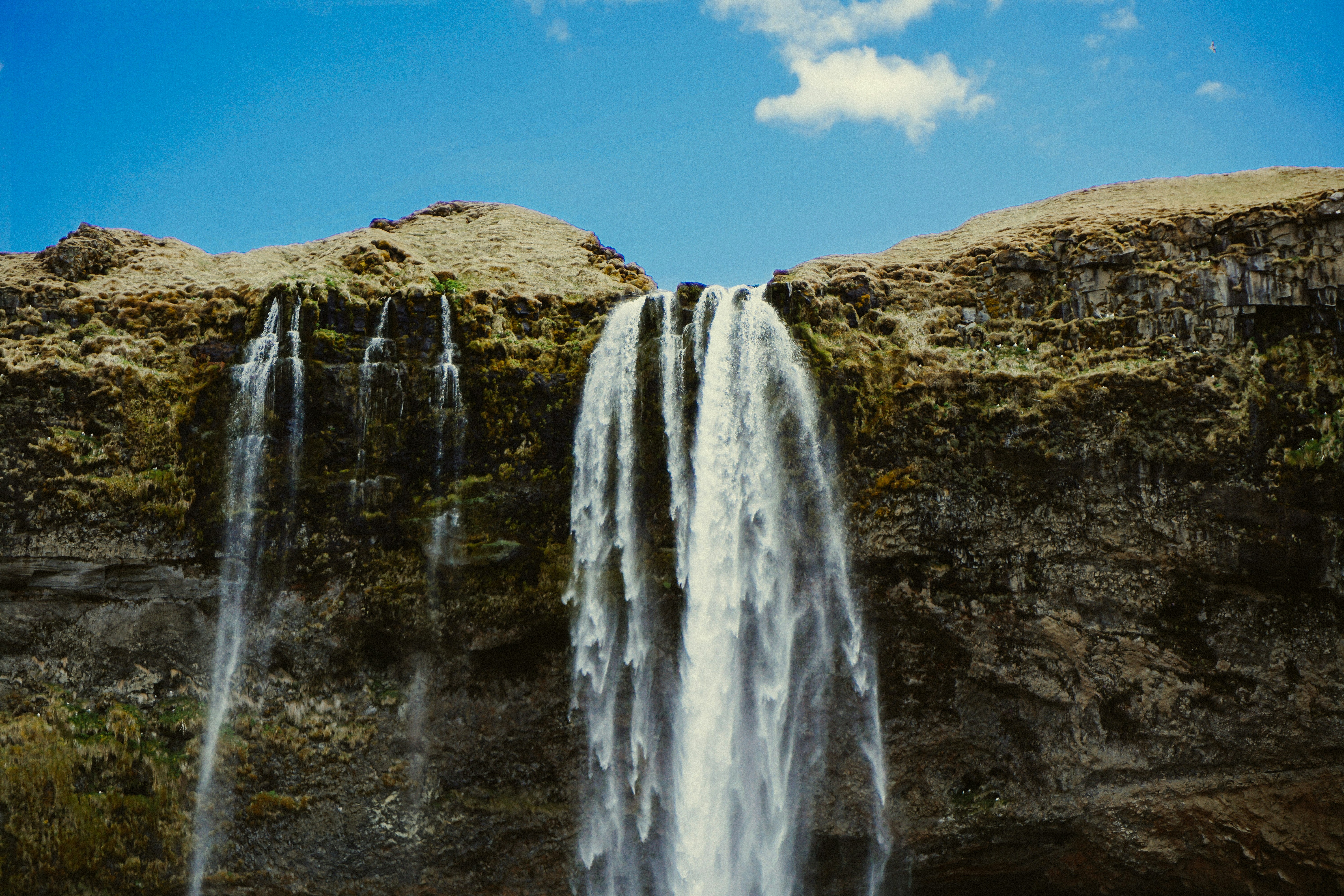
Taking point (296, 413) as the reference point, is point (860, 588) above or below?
below

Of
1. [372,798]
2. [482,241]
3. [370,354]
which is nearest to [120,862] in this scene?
[372,798]

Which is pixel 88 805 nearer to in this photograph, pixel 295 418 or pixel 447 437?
pixel 295 418

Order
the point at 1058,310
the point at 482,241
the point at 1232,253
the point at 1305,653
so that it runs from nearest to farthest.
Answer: the point at 1305,653 < the point at 1232,253 < the point at 1058,310 < the point at 482,241

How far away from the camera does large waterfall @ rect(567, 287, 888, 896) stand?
672 inches

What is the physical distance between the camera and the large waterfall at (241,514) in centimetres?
1708

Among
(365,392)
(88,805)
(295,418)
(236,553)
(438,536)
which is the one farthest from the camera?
(365,392)

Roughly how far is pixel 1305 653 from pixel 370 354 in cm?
1883

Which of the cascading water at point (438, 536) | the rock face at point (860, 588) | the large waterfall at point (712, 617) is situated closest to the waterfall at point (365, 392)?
the rock face at point (860, 588)

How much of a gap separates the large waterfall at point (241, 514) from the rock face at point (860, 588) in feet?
0.95

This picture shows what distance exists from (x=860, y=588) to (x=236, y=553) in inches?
489

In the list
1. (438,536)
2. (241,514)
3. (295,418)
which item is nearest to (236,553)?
(241,514)

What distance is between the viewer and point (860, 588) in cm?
1758

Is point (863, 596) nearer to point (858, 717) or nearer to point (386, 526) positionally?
point (858, 717)

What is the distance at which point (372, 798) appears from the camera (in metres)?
17.2
